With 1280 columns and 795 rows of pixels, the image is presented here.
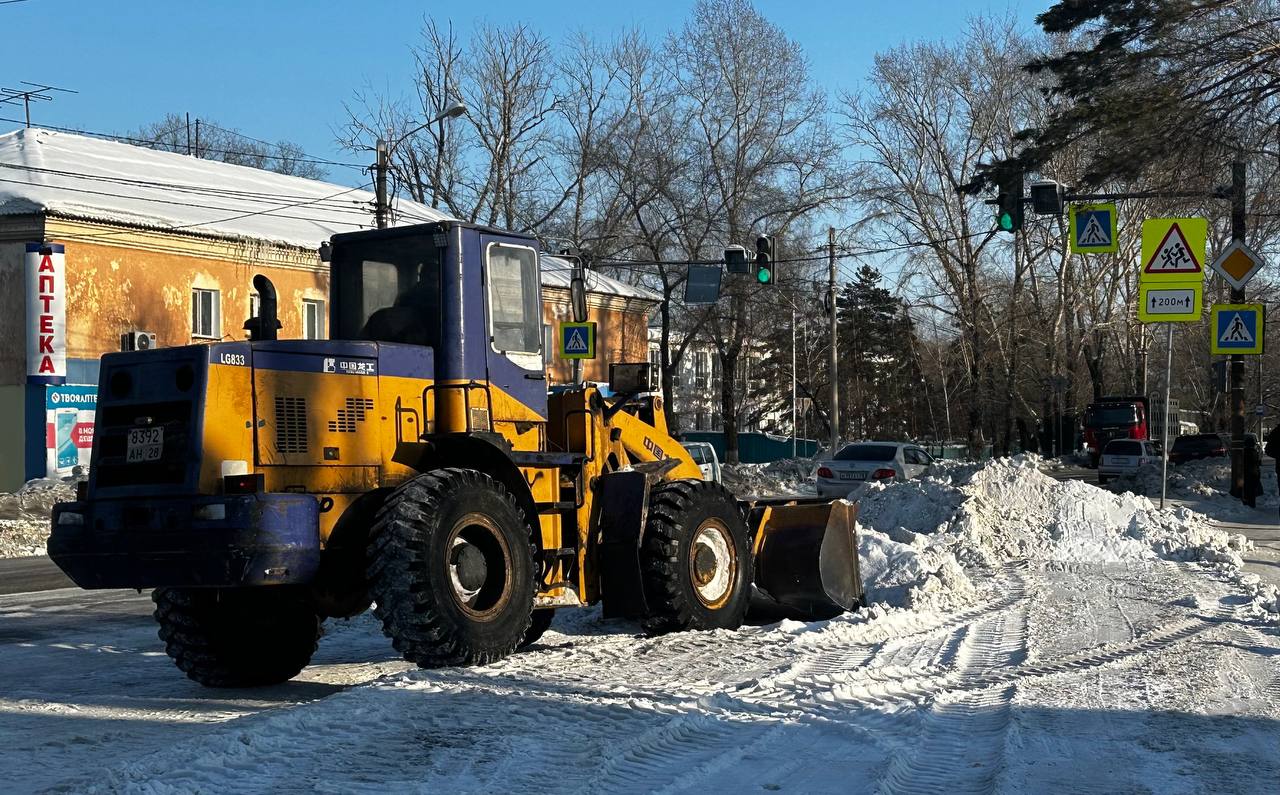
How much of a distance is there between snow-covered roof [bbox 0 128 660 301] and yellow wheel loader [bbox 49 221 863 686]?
2020cm

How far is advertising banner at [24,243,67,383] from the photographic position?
1147 inches

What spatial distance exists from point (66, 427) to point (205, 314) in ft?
15.4

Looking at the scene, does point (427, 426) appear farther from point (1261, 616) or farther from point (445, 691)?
point (1261, 616)

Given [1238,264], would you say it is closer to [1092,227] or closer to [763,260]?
[1092,227]

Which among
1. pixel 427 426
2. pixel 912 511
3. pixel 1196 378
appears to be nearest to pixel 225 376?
pixel 427 426

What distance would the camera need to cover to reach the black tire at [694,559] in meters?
9.84

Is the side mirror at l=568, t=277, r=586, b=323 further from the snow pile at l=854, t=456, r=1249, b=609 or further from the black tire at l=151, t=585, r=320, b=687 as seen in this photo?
the snow pile at l=854, t=456, r=1249, b=609

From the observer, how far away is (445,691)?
7.37 m

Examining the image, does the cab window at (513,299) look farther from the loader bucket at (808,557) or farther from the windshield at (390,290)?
the loader bucket at (808,557)

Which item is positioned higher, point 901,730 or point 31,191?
point 31,191

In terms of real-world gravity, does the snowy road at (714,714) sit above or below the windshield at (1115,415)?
below

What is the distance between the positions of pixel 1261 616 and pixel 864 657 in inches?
170

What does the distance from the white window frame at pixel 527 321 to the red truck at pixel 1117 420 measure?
158ft

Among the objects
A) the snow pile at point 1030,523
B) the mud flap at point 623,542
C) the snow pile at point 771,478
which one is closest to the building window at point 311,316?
the snow pile at point 771,478
